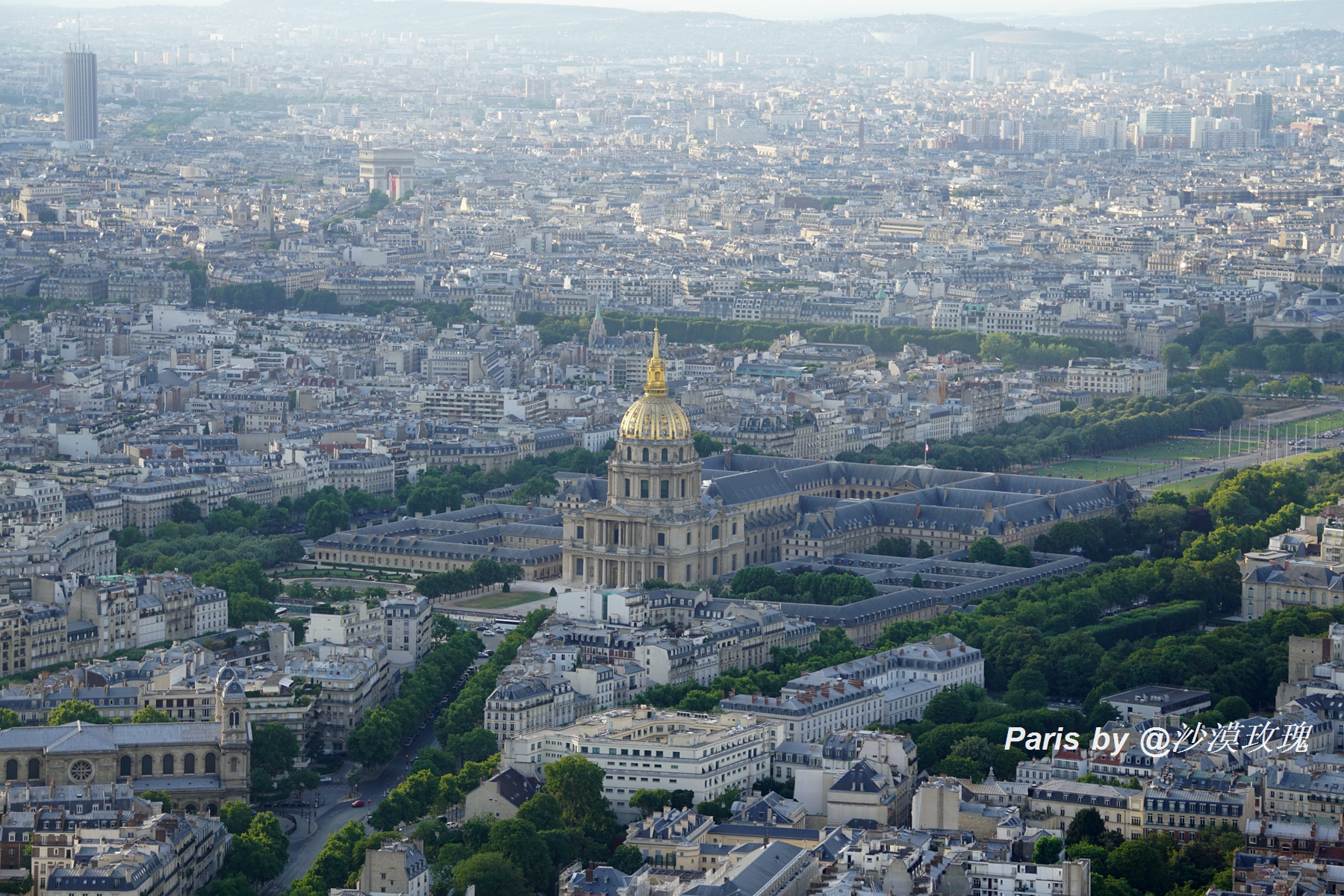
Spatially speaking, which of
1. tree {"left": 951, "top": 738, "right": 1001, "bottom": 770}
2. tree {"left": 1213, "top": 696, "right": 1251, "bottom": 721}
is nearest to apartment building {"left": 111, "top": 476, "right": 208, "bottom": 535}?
tree {"left": 951, "top": 738, "right": 1001, "bottom": 770}

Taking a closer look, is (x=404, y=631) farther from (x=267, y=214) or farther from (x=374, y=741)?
(x=267, y=214)

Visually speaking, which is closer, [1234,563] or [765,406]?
[1234,563]

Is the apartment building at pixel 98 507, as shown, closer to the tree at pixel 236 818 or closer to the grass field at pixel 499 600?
the grass field at pixel 499 600

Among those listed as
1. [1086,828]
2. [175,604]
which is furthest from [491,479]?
[1086,828]

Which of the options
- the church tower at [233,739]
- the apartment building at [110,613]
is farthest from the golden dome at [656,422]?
the church tower at [233,739]

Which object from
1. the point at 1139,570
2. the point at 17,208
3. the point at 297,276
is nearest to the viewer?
the point at 1139,570

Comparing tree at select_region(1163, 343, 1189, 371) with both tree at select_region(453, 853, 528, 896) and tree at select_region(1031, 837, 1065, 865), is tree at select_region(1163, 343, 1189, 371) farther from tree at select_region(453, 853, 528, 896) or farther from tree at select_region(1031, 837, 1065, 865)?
tree at select_region(453, 853, 528, 896)

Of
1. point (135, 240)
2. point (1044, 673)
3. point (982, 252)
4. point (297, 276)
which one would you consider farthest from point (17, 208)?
point (1044, 673)

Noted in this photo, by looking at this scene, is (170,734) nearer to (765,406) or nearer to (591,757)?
(591,757)
